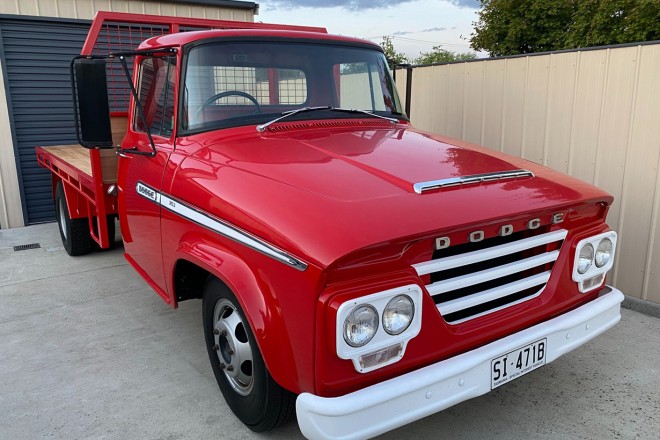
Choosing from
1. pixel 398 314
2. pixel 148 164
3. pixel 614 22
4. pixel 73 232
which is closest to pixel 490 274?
pixel 398 314

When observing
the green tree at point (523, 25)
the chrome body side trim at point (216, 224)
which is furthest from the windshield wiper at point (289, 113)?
the green tree at point (523, 25)

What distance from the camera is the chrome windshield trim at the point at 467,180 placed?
2422 mm

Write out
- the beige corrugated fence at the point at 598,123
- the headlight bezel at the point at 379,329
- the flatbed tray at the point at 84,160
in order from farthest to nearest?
the flatbed tray at the point at 84,160
the beige corrugated fence at the point at 598,123
the headlight bezel at the point at 379,329

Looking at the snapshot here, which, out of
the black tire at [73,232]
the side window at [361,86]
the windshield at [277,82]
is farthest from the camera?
the black tire at [73,232]

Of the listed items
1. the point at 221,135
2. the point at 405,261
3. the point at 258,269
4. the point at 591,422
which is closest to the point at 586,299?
the point at 591,422

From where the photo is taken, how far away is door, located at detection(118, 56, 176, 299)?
10.9 feet

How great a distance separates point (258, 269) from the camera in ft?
7.47

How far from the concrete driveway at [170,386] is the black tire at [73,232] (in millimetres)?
1247

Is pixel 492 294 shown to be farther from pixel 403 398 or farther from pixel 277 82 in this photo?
pixel 277 82

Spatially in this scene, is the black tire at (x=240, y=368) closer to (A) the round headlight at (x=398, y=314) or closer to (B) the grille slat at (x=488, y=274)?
(A) the round headlight at (x=398, y=314)

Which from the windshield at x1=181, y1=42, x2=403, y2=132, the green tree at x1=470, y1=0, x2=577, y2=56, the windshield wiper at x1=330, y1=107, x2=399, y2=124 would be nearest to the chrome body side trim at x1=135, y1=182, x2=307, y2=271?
the windshield at x1=181, y1=42, x2=403, y2=132

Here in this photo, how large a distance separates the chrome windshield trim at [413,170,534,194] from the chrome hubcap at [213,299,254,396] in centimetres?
106

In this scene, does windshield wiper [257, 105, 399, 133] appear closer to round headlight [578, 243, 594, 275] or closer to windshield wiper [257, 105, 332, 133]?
windshield wiper [257, 105, 332, 133]

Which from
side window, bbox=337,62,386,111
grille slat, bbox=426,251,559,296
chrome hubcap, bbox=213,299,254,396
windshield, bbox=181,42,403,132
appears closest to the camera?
grille slat, bbox=426,251,559,296
